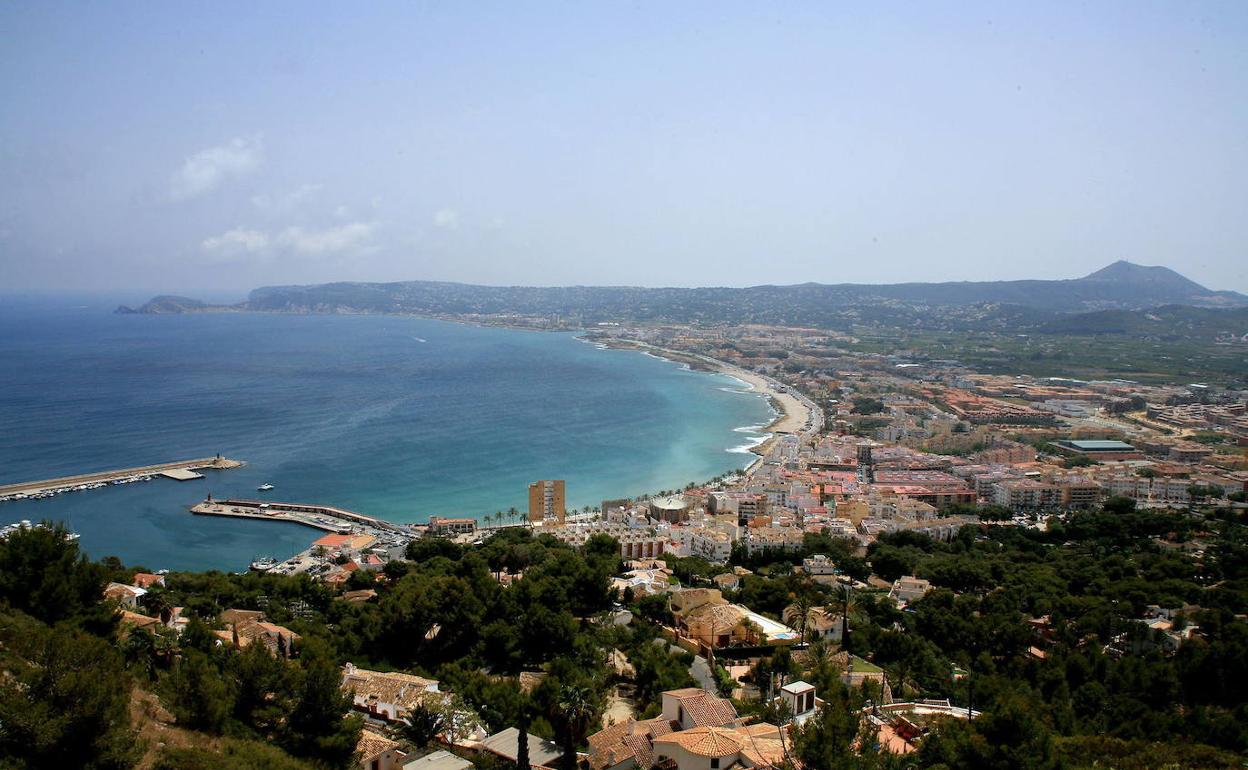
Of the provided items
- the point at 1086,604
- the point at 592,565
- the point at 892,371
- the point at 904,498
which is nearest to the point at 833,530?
the point at 904,498

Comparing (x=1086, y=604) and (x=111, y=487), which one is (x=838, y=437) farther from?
(x=111, y=487)

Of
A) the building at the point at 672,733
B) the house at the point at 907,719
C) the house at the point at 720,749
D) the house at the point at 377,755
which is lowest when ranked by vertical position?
the house at the point at 907,719

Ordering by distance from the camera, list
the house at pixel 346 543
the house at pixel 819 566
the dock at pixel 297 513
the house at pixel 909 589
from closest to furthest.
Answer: the house at pixel 909 589 → the house at pixel 819 566 → the house at pixel 346 543 → the dock at pixel 297 513

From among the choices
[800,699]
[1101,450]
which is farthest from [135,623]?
[1101,450]

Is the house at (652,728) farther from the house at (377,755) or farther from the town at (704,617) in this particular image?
the house at (377,755)

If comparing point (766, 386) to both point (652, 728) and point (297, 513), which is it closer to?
point (297, 513)

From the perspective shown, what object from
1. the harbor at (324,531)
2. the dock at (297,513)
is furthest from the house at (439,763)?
the dock at (297,513)
